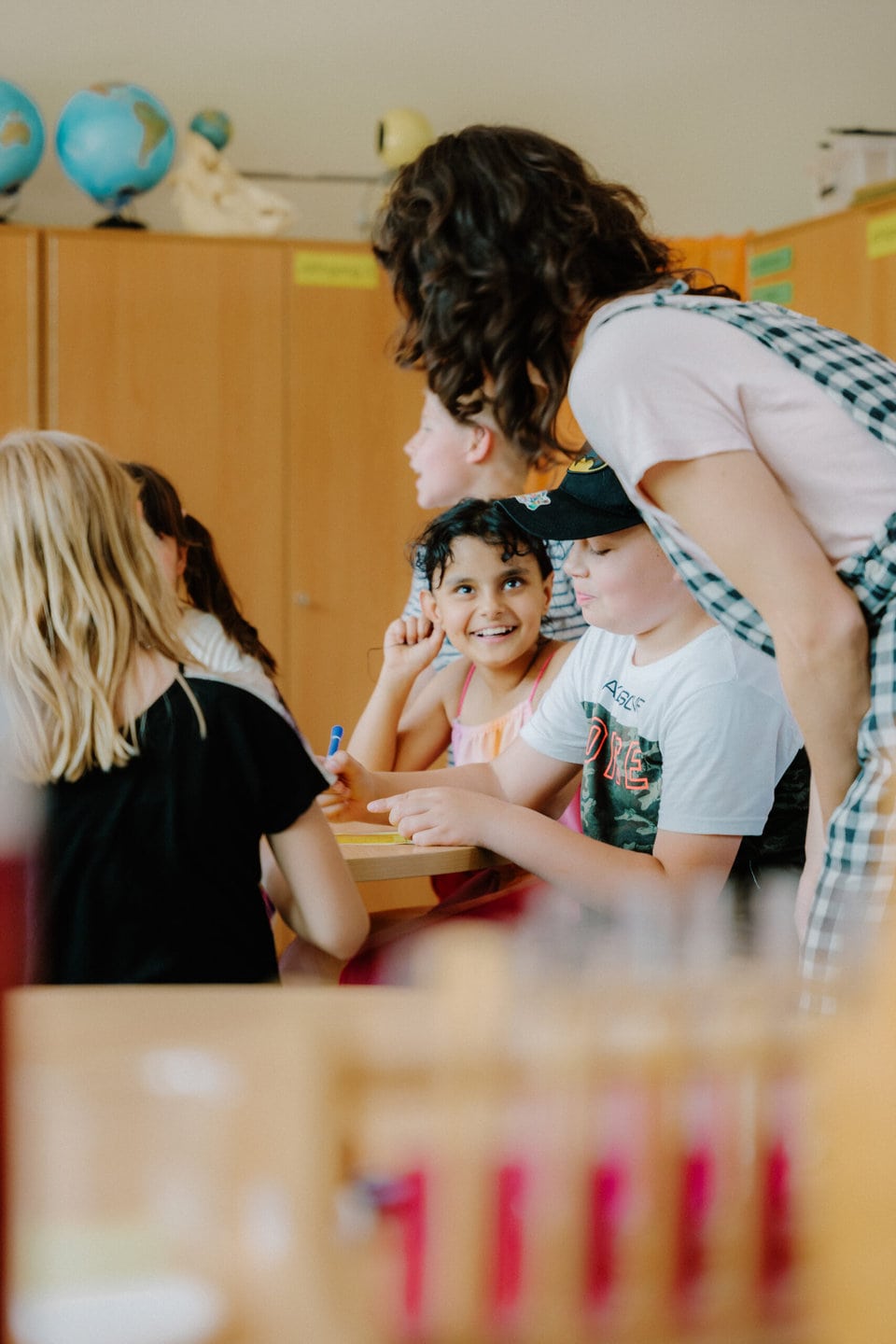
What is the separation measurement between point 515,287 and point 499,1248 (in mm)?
668

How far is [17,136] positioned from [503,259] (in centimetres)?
303

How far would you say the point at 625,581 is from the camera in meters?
1.42

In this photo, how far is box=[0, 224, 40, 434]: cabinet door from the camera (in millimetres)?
3582

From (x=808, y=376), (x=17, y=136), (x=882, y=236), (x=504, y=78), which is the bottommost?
(x=808, y=376)

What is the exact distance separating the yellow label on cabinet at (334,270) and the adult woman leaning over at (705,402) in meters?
2.93

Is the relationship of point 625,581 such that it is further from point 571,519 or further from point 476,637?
point 476,637

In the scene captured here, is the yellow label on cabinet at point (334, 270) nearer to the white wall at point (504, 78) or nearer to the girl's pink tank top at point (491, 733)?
the white wall at point (504, 78)

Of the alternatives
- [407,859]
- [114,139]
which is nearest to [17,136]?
[114,139]

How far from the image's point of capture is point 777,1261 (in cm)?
35

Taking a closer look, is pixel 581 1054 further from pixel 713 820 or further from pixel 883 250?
pixel 883 250

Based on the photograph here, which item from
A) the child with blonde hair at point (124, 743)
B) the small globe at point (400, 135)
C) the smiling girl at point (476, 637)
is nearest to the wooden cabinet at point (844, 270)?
the small globe at point (400, 135)

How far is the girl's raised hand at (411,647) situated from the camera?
2199 mm

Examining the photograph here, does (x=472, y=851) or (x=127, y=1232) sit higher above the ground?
(x=127, y=1232)

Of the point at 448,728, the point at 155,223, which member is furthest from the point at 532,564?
the point at 155,223
